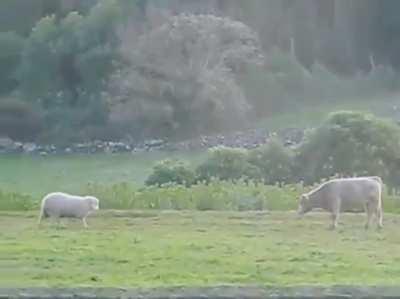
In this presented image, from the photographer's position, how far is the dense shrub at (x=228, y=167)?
22828 mm

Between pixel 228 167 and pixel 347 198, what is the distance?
11.0m

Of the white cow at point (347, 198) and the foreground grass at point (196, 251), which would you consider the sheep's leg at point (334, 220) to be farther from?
the foreground grass at point (196, 251)

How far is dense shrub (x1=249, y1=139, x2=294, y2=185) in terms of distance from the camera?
77.0 feet

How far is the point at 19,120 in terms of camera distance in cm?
3994

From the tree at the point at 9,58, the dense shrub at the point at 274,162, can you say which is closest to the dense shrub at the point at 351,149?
the dense shrub at the point at 274,162

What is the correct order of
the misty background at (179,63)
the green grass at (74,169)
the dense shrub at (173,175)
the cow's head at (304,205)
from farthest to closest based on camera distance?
1. the misty background at (179,63)
2. the green grass at (74,169)
3. the dense shrub at (173,175)
4. the cow's head at (304,205)

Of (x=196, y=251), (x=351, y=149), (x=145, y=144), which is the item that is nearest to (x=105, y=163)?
(x=145, y=144)

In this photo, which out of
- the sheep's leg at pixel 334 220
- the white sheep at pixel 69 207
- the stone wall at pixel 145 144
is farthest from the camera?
the stone wall at pixel 145 144

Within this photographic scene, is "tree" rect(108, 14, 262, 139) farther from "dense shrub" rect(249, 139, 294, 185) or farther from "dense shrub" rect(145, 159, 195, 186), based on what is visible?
"dense shrub" rect(145, 159, 195, 186)

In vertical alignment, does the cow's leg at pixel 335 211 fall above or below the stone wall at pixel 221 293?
above

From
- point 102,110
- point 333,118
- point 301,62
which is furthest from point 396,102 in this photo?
point 333,118

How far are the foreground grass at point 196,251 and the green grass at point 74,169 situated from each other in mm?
12728

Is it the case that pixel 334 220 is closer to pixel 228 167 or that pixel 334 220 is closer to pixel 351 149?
pixel 351 149

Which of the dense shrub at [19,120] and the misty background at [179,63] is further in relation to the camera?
the dense shrub at [19,120]
